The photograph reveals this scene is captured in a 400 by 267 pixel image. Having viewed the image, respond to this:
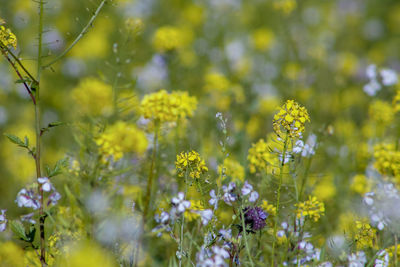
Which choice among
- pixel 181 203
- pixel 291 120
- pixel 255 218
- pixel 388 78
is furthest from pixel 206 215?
pixel 388 78

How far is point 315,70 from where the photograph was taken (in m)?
4.79

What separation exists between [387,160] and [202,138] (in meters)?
1.22

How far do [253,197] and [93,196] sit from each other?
25.2 inches

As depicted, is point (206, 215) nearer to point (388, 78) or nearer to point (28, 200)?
point (28, 200)

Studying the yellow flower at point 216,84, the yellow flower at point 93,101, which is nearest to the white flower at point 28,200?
the yellow flower at point 93,101

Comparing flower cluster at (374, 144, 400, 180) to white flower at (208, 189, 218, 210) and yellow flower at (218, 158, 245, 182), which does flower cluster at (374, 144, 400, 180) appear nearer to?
yellow flower at (218, 158, 245, 182)

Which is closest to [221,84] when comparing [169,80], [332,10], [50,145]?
[169,80]

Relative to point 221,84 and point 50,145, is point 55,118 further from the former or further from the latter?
point 221,84

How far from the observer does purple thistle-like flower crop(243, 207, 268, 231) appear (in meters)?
1.70

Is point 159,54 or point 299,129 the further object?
point 159,54

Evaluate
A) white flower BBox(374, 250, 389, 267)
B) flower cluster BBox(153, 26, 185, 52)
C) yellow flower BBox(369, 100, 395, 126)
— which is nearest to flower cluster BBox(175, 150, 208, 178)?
white flower BBox(374, 250, 389, 267)

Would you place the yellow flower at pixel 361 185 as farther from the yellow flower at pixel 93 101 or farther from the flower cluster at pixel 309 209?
the yellow flower at pixel 93 101

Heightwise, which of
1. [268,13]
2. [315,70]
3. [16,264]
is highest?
[268,13]

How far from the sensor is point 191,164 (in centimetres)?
178
